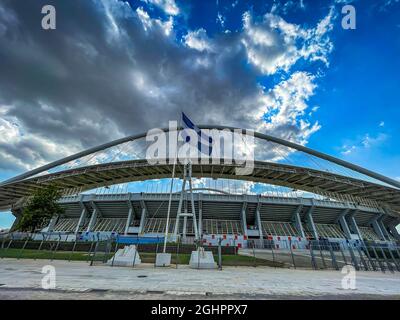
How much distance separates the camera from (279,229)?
3912 centimetres

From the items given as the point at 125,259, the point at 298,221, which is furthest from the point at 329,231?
the point at 125,259

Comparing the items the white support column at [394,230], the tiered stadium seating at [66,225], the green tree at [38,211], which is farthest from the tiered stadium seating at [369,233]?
the tiered stadium seating at [66,225]

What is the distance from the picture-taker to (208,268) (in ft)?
35.5

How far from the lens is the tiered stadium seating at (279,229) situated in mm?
37906

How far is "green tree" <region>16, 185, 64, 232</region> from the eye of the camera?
90.2 feet

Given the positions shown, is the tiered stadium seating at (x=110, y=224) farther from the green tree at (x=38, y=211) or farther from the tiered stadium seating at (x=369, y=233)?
the tiered stadium seating at (x=369, y=233)

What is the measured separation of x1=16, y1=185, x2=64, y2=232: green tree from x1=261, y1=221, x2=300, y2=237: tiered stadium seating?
38.4 meters

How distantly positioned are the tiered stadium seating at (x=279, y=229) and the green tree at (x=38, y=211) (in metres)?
38.4

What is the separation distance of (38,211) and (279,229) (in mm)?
42953

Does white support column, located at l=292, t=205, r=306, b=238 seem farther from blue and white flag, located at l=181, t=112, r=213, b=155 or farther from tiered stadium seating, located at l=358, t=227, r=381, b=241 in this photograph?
blue and white flag, located at l=181, t=112, r=213, b=155

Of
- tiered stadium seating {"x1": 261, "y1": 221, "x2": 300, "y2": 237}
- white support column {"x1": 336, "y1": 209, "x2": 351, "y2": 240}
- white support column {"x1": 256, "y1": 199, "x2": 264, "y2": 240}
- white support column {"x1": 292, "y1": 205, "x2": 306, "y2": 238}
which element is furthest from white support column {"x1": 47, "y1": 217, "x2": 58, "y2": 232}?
white support column {"x1": 336, "y1": 209, "x2": 351, "y2": 240}

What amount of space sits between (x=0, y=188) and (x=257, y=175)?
54.7 m
